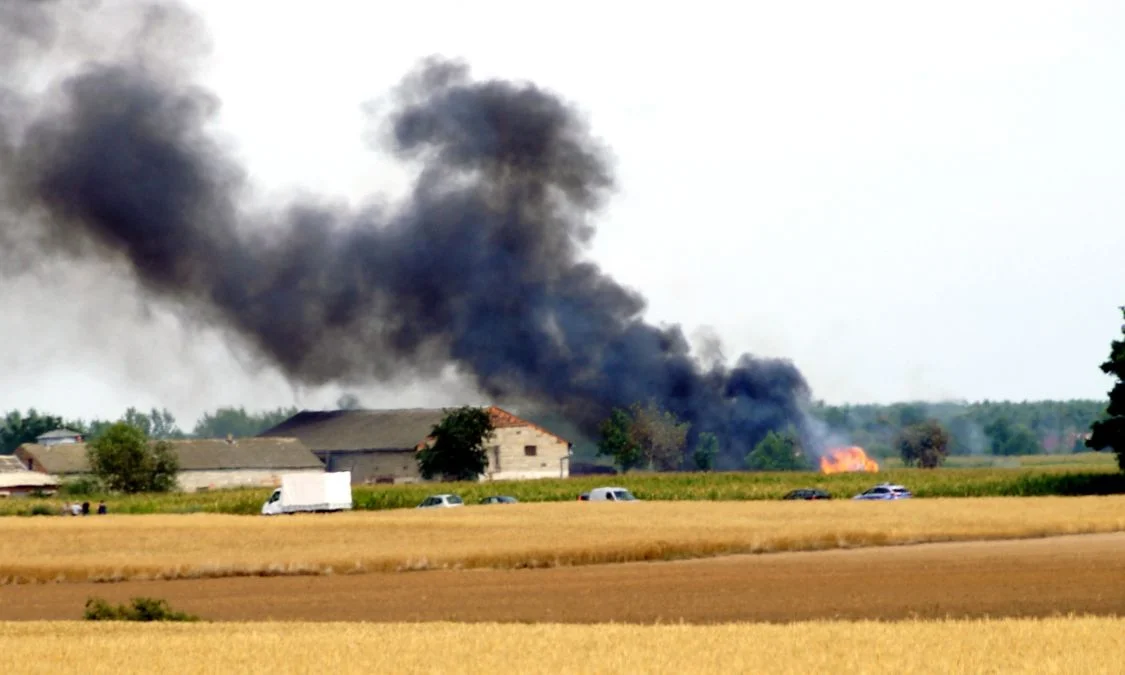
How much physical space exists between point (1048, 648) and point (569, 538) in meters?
34.0

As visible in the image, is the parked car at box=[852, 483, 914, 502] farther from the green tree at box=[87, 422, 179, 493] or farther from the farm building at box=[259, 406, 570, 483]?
the green tree at box=[87, 422, 179, 493]

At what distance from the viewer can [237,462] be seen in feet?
465

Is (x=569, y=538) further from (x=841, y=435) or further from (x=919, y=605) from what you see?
(x=841, y=435)

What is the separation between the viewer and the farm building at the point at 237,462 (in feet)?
454

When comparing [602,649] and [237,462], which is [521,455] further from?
[602,649]

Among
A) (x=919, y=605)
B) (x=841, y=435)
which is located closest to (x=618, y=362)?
(x=841, y=435)

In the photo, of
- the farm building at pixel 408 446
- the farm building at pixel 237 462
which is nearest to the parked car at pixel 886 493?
the farm building at pixel 408 446

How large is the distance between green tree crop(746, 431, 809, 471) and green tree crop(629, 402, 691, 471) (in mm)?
6319

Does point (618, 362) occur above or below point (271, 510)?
Result: above

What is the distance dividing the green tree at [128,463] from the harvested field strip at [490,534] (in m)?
43.2

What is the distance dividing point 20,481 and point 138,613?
367 ft

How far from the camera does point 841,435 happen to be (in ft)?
542

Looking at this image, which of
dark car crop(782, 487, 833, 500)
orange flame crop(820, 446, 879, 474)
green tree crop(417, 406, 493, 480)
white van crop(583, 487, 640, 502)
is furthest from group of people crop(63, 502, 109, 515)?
orange flame crop(820, 446, 879, 474)

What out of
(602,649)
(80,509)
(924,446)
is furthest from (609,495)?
(924,446)
